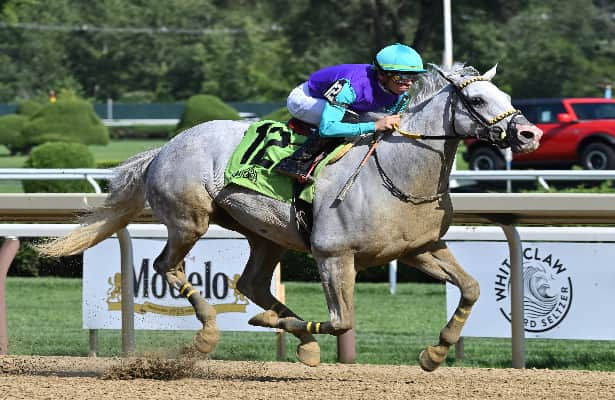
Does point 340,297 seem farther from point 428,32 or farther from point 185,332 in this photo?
point 428,32

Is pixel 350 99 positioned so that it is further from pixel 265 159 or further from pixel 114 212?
pixel 114 212

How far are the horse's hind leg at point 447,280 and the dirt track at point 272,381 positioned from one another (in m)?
0.15

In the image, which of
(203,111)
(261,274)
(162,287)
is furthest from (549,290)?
(203,111)

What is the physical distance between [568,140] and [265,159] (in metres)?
14.5

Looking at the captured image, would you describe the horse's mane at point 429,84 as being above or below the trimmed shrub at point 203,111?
above

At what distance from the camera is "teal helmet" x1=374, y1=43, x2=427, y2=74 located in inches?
217

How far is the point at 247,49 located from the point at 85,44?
24.4 feet

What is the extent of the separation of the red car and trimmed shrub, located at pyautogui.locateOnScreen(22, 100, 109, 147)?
1387cm

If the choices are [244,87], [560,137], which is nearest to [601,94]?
[244,87]

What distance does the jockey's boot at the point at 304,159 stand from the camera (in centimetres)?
564

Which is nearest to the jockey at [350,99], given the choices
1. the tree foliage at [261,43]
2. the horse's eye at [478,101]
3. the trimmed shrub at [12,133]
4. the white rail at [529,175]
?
the horse's eye at [478,101]

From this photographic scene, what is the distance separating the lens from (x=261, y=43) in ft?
186

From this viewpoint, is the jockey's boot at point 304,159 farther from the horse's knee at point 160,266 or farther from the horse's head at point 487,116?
the horse's knee at point 160,266

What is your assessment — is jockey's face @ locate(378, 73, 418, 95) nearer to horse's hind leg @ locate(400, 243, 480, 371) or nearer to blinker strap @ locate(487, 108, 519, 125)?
blinker strap @ locate(487, 108, 519, 125)
